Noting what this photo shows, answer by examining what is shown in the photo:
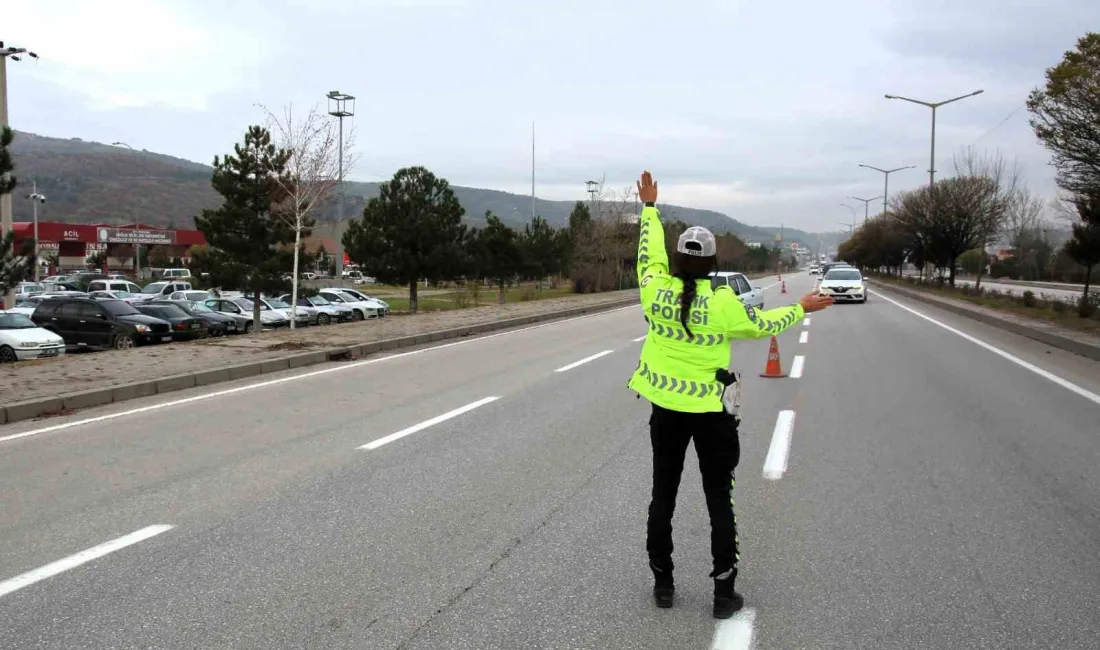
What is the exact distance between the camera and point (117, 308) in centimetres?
2230

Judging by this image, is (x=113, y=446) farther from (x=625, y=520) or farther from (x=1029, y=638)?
(x=1029, y=638)

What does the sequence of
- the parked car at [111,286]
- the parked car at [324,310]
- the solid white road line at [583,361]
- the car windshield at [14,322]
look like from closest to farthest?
the solid white road line at [583,361], the car windshield at [14,322], the parked car at [324,310], the parked car at [111,286]

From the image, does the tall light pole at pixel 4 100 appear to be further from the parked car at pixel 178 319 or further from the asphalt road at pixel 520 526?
the asphalt road at pixel 520 526

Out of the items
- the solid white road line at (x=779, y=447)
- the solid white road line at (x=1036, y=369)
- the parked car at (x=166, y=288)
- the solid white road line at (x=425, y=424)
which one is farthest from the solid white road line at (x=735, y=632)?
the parked car at (x=166, y=288)

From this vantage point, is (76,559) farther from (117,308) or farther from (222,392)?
(117,308)

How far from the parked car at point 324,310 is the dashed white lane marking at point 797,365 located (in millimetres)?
20908

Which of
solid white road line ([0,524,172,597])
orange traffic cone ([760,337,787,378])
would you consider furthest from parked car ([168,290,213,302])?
solid white road line ([0,524,172,597])

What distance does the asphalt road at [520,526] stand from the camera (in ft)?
12.2

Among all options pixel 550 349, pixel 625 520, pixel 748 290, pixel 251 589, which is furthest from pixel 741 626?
pixel 748 290

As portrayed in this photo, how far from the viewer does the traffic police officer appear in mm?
3867

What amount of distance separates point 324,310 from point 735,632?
29.7 metres

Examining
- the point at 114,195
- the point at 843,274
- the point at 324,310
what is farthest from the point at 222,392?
the point at 114,195

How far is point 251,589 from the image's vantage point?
13.5ft

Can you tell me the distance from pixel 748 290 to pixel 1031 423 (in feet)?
41.8
